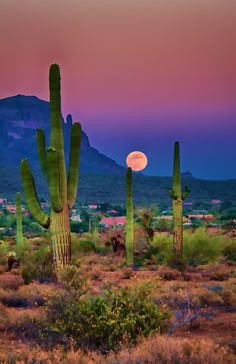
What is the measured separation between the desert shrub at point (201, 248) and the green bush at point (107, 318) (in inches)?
720

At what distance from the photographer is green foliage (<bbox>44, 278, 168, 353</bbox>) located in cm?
919

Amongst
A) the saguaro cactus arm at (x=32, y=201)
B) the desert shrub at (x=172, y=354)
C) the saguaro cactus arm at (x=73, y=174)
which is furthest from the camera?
the saguaro cactus arm at (x=73, y=174)

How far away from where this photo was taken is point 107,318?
30.7 ft

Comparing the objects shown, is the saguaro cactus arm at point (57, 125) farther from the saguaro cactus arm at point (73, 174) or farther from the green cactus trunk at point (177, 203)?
the green cactus trunk at point (177, 203)

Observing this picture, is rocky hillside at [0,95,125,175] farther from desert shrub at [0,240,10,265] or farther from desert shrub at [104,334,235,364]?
desert shrub at [104,334,235,364]

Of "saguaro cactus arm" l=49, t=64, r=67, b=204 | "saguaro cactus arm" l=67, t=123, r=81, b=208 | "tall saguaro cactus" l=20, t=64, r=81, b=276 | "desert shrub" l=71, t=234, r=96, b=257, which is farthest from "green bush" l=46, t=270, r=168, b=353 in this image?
"desert shrub" l=71, t=234, r=96, b=257

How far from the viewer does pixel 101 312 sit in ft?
31.4

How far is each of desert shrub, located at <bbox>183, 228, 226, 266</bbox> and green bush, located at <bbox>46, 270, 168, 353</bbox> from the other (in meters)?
18.3

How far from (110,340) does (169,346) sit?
4.83 ft

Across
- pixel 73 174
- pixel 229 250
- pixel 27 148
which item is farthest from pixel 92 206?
pixel 27 148

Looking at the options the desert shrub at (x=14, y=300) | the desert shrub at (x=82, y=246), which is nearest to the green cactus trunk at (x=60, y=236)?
the desert shrub at (x=14, y=300)

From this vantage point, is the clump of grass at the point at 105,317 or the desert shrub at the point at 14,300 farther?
the desert shrub at the point at 14,300

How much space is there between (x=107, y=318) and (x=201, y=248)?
66.4ft

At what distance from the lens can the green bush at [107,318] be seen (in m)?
9.19
